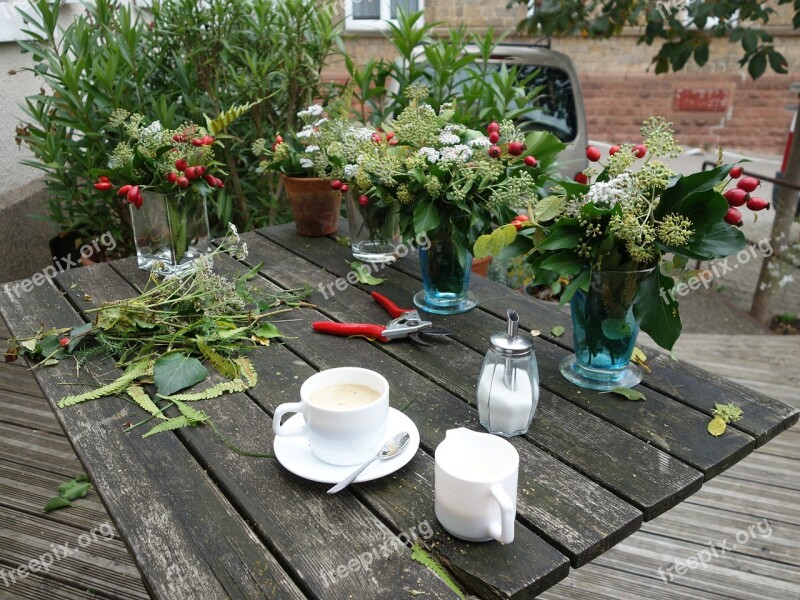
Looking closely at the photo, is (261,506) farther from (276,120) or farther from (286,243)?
(276,120)

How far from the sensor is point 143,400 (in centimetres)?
136

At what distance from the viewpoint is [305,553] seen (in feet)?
3.21

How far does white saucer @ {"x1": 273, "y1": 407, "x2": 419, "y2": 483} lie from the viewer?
112 cm

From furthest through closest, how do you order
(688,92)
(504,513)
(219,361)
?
(688,92), (219,361), (504,513)

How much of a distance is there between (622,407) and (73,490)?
71.5 inches

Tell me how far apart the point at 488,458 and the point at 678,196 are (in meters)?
0.61

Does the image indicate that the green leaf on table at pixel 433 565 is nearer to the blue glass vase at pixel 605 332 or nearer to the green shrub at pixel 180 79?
the blue glass vase at pixel 605 332

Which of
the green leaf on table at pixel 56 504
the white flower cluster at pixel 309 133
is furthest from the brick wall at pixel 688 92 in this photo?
the green leaf on table at pixel 56 504

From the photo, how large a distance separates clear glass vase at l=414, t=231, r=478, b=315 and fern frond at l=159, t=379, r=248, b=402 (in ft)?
1.78

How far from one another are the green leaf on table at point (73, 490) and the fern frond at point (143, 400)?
1101 millimetres

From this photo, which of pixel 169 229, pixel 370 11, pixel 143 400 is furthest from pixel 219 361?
pixel 370 11

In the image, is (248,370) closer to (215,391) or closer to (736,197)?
(215,391)

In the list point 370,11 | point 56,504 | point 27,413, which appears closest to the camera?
point 56,504

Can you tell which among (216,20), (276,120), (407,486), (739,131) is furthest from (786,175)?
(739,131)
